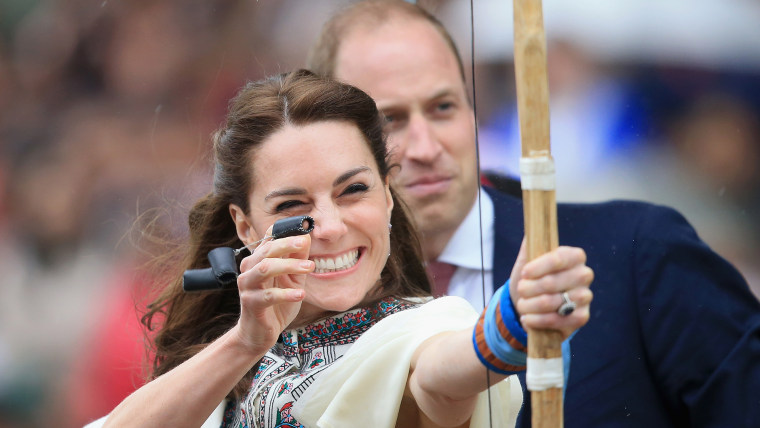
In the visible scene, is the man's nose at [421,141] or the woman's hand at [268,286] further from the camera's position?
the man's nose at [421,141]

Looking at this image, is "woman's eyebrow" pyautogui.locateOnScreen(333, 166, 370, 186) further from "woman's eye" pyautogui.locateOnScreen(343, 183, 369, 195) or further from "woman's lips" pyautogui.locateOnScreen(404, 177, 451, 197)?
"woman's lips" pyautogui.locateOnScreen(404, 177, 451, 197)

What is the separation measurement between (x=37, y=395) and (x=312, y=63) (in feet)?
6.38

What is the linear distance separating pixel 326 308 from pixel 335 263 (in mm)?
87

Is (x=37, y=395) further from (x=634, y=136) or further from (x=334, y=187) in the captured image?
(x=634, y=136)

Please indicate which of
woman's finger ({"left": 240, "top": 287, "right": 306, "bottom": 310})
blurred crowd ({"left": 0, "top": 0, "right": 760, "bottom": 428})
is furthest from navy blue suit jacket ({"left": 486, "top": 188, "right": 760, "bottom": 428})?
woman's finger ({"left": 240, "top": 287, "right": 306, "bottom": 310})

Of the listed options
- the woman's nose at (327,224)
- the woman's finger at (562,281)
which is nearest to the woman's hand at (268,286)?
the woman's nose at (327,224)

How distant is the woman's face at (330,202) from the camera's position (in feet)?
5.65

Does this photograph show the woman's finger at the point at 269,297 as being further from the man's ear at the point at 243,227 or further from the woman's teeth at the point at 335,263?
the man's ear at the point at 243,227

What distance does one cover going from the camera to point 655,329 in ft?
4.65

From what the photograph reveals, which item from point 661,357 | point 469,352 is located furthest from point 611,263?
point 469,352

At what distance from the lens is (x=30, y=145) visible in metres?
3.70

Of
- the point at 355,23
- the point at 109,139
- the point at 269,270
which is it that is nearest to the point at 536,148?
the point at 269,270

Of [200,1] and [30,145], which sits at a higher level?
[200,1]

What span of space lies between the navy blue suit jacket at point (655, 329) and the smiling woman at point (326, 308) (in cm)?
14
